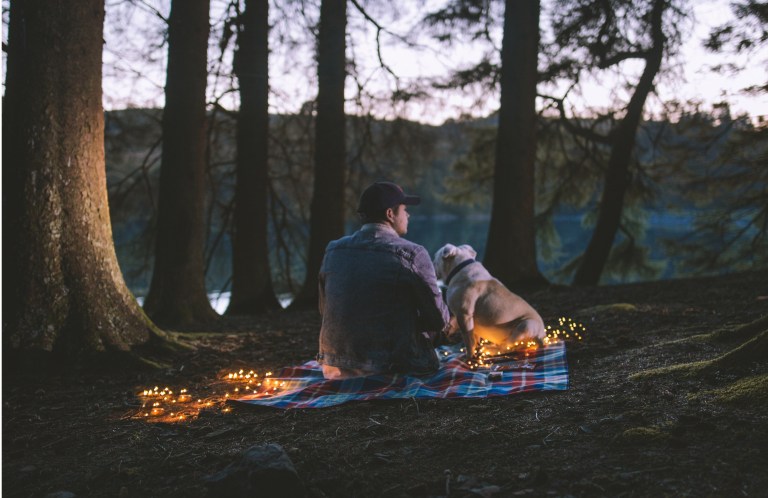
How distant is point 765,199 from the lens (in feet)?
41.5

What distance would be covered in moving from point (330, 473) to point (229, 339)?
470 centimetres

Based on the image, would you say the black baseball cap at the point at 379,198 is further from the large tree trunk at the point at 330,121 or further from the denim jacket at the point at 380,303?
the large tree trunk at the point at 330,121

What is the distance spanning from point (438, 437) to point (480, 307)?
2.38 meters

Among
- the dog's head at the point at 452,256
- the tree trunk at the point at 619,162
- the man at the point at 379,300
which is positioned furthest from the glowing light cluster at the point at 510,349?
the tree trunk at the point at 619,162

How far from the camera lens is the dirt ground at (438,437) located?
2627 millimetres

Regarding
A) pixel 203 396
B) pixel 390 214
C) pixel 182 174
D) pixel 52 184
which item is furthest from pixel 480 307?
pixel 182 174

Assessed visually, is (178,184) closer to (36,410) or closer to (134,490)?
(36,410)

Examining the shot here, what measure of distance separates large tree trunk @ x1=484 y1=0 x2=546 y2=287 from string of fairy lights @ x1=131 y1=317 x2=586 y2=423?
4.77 metres

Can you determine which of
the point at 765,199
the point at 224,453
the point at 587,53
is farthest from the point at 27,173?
the point at 765,199

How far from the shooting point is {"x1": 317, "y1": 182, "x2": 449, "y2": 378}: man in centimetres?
464

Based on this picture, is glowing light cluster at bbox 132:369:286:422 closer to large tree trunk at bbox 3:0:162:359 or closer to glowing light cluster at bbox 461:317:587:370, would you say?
large tree trunk at bbox 3:0:162:359

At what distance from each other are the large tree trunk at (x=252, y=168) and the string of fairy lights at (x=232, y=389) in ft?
19.3

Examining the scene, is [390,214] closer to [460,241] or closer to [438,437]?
[438,437]

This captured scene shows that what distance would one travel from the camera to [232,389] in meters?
4.99
